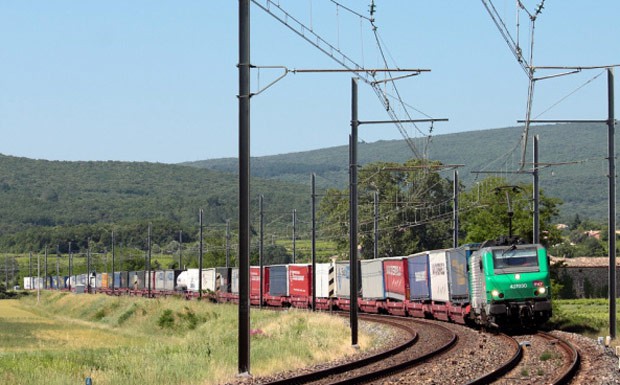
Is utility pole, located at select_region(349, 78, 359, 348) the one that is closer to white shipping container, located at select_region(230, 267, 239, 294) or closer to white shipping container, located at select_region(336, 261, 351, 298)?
white shipping container, located at select_region(336, 261, 351, 298)

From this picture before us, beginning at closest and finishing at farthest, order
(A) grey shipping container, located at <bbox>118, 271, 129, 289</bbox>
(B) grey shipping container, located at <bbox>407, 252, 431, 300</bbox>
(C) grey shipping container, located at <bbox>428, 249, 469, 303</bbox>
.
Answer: (C) grey shipping container, located at <bbox>428, 249, 469, 303</bbox>, (B) grey shipping container, located at <bbox>407, 252, 431, 300</bbox>, (A) grey shipping container, located at <bbox>118, 271, 129, 289</bbox>

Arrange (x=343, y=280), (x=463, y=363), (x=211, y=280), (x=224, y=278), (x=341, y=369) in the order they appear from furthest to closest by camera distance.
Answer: (x=211, y=280) < (x=224, y=278) < (x=343, y=280) < (x=463, y=363) < (x=341, y=369)

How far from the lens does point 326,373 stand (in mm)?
23172

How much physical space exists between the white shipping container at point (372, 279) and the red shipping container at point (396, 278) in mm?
773

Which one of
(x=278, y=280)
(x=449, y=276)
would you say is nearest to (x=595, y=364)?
(x=449, y=276)

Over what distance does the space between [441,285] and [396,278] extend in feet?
32.4

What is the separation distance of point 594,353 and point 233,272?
222 ft

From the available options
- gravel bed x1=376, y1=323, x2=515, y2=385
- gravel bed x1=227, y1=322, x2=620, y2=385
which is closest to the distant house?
gravel bed x1=227, y1=322, x2=620, y2=385

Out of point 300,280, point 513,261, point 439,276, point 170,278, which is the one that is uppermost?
point 513,261

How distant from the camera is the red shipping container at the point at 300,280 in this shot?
7169cm

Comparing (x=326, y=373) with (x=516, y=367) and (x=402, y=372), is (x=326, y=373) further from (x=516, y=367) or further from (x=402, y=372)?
(x=516, y=367)

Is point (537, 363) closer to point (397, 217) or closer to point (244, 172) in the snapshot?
point (244, 172)

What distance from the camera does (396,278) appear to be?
55406 millimetres

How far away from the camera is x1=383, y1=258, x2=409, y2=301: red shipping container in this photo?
2110 inches
